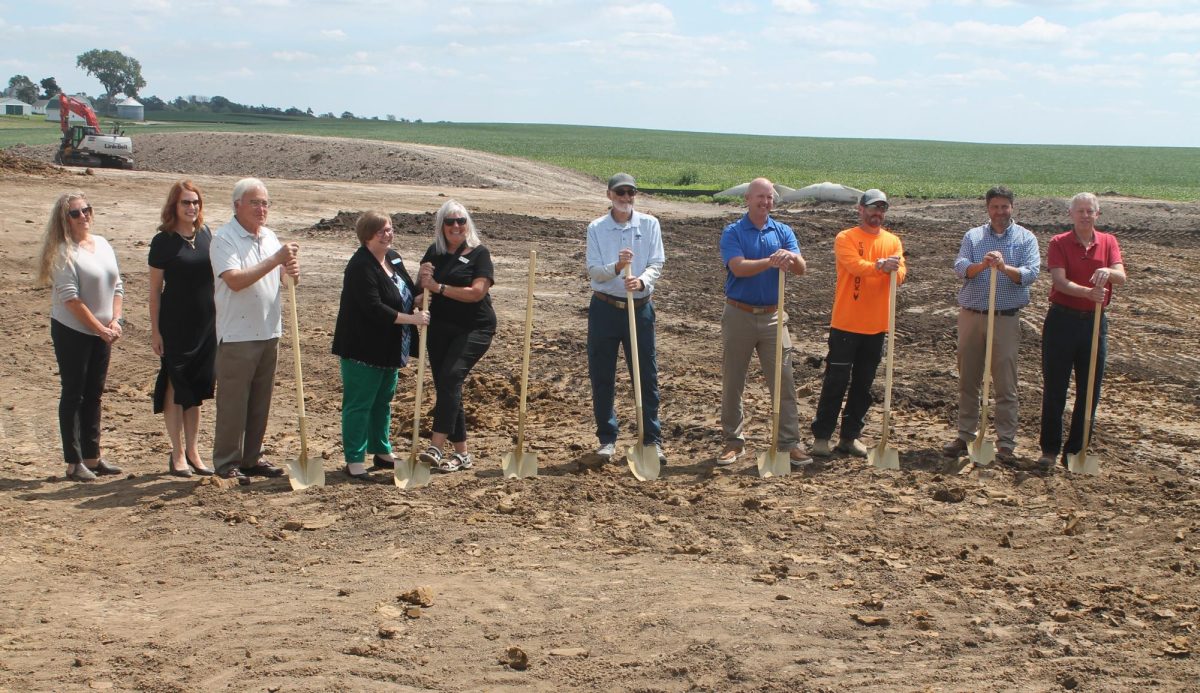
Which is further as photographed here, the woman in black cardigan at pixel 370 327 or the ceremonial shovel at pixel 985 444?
the ceremonial shovel at pixel 985 444

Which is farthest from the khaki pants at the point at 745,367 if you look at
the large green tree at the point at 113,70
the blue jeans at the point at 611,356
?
the large green tree at the point at 113,70

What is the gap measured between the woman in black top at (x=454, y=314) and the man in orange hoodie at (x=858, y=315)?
2.64 m

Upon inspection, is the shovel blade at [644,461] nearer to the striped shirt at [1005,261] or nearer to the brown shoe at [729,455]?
the brown shoe at [729,455]

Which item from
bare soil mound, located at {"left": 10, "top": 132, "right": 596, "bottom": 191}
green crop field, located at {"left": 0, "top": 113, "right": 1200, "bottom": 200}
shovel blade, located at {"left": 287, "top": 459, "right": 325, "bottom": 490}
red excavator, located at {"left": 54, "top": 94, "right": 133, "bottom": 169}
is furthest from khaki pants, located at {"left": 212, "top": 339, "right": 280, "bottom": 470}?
green crop field, located at {"left": 0, "top": 113, "right": 1200, "bottom": 200}

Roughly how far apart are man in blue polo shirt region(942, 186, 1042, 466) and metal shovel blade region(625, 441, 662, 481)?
239 centimetres

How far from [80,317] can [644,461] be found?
4.03 meters

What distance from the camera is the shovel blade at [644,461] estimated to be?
8320 millimetres

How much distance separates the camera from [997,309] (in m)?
8.70

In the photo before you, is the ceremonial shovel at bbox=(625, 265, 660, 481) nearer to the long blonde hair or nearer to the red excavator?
the long blonde hair

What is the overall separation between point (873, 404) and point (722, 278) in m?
7.69

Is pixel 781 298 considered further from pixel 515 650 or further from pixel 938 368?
pixel 938 368

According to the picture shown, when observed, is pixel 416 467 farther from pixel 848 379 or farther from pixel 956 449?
pixel 956 449

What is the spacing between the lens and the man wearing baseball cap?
8.25m

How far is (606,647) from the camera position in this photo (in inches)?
217
